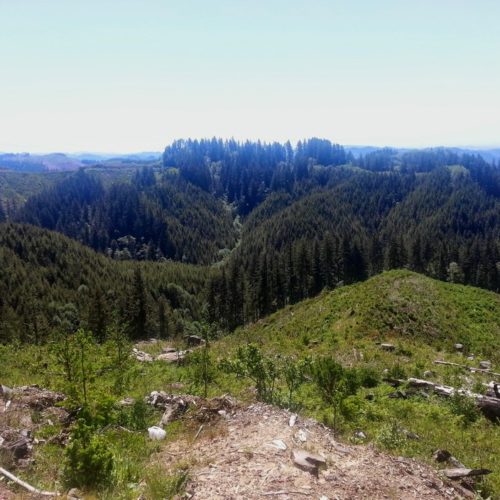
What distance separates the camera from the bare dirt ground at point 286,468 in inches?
320

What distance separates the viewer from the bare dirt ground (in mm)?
8133

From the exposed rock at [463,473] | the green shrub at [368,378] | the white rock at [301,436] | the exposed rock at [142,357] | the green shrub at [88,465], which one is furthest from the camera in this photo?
the exposed rock at [142,357]

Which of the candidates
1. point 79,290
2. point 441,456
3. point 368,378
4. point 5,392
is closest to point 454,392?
point 368,378

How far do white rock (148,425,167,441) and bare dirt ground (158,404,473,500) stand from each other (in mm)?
590

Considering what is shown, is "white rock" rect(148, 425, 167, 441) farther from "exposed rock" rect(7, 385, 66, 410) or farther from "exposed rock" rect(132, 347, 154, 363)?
"exposed rock" rect(132, 347, 154, 363)

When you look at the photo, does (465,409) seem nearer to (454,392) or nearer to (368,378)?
(454,392)

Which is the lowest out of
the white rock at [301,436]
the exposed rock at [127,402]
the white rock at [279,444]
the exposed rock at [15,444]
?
the exposed rock at [127,402]

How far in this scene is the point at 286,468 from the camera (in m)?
8.83

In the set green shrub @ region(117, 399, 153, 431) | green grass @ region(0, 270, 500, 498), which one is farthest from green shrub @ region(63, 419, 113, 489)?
green shrub @ region(117, 399, 153, 431)

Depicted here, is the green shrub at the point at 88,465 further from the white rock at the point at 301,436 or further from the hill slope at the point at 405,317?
the hill slope at the point at 405,317

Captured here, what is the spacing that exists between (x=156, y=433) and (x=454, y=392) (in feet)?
39.6

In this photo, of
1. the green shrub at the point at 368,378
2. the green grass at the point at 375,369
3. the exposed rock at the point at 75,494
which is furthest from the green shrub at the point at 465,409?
the exposed rock at the point at 75,494

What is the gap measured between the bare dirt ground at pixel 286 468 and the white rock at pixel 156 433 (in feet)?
1.94

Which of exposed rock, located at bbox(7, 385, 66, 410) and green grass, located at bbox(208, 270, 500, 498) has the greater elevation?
exposed rock, located at bbox(7, 385, 66, 410)
